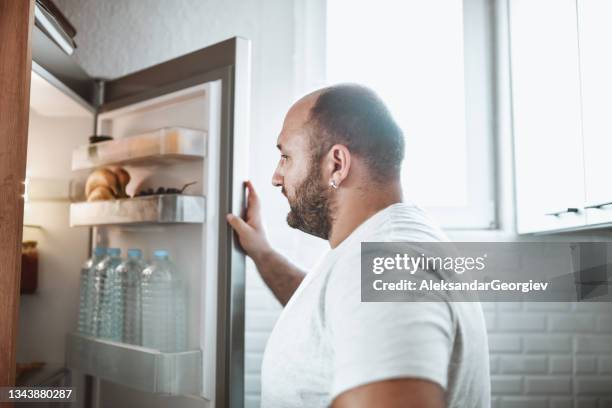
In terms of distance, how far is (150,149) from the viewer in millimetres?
1151

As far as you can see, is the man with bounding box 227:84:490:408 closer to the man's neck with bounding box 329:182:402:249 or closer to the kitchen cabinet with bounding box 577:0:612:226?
the man's neck with bounding box 329:182:402:249

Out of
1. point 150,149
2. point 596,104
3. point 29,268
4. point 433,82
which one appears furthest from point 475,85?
point 29,268

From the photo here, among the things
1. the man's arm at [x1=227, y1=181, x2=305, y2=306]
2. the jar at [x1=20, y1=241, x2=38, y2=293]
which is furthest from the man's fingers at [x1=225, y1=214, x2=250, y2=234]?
the jar at [x1=20, y1=241, x2=38, y2=293]

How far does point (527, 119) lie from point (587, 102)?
1.13 ft

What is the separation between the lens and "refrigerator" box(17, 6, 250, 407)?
3.59ft

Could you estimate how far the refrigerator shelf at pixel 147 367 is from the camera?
41.9 inches

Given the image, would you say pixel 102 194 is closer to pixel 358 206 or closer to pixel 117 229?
pixel 117 229

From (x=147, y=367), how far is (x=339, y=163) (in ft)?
1.86

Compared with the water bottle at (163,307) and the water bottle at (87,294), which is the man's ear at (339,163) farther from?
the water bottle at (87,294)

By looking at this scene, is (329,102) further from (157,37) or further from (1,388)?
(157,37)

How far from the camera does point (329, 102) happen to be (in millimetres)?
1007

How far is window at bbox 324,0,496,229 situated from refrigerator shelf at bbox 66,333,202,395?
3.08 feet

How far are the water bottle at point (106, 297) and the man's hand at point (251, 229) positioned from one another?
0.33m

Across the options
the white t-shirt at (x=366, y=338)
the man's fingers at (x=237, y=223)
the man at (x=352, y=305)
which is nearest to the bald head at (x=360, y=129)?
the man at (x=352, y=305)
